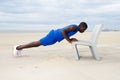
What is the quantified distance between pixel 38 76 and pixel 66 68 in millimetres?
786

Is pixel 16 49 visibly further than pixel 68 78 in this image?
Yes

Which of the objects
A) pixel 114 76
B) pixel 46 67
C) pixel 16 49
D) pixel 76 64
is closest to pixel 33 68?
pixel 46 67

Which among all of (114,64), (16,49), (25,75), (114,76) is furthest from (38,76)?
(16,49)

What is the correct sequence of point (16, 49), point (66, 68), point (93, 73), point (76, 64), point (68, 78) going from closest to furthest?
point (68, 78), point (93, 73), point (66, 68), point (76, 64), point (16, 49)

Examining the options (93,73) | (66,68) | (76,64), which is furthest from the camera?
(76,64)

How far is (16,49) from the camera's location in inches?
285


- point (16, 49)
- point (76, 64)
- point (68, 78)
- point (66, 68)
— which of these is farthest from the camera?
point (16, 49)

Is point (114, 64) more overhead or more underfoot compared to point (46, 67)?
more underfoot

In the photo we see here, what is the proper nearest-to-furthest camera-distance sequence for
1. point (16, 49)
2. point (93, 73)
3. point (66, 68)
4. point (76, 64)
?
1. point (93, 73)
2. point (66, 68)
3. point (76, 64)
4. point (16, 49)

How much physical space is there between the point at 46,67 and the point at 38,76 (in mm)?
738

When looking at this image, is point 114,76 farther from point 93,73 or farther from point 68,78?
point 68,78

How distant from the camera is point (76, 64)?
5.76 metres

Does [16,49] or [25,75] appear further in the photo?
[16,49]

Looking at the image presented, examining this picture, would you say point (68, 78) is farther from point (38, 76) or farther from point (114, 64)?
point (114, 64)
